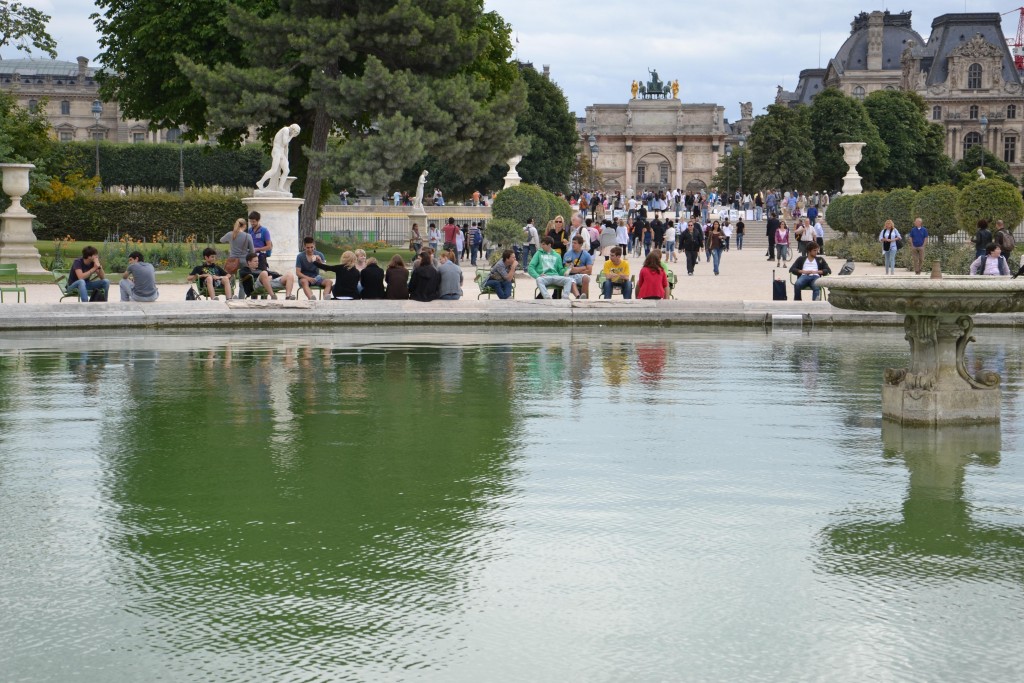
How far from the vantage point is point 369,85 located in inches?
1194

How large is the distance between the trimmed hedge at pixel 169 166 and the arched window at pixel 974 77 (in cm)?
7241

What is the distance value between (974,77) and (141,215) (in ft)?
322

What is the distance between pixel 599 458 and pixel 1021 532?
103 inches

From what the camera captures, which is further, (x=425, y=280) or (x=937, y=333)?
(x=425, y=280)

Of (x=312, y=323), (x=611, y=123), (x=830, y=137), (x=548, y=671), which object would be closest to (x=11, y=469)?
(x=548, y=671)

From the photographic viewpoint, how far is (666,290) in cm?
1886

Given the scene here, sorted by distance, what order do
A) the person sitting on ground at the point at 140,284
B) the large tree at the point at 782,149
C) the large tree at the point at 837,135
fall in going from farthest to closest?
the large tree at the point at 837,135 < the large tree at the point at 782,149 < the person sitting on ground at the point at 140,284

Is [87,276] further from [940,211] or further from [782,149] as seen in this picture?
[782,149]

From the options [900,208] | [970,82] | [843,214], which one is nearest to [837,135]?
[843,214]

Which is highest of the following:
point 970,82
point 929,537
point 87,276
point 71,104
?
point 970,82

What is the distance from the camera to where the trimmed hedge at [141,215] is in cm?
4325

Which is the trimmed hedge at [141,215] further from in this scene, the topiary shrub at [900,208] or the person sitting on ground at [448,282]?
the person sitting on ground at [448,282]

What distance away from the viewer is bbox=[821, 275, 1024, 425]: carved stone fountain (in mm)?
8781

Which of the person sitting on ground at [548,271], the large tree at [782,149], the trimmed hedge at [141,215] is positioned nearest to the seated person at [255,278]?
the person sitting on ground at [548,271]
